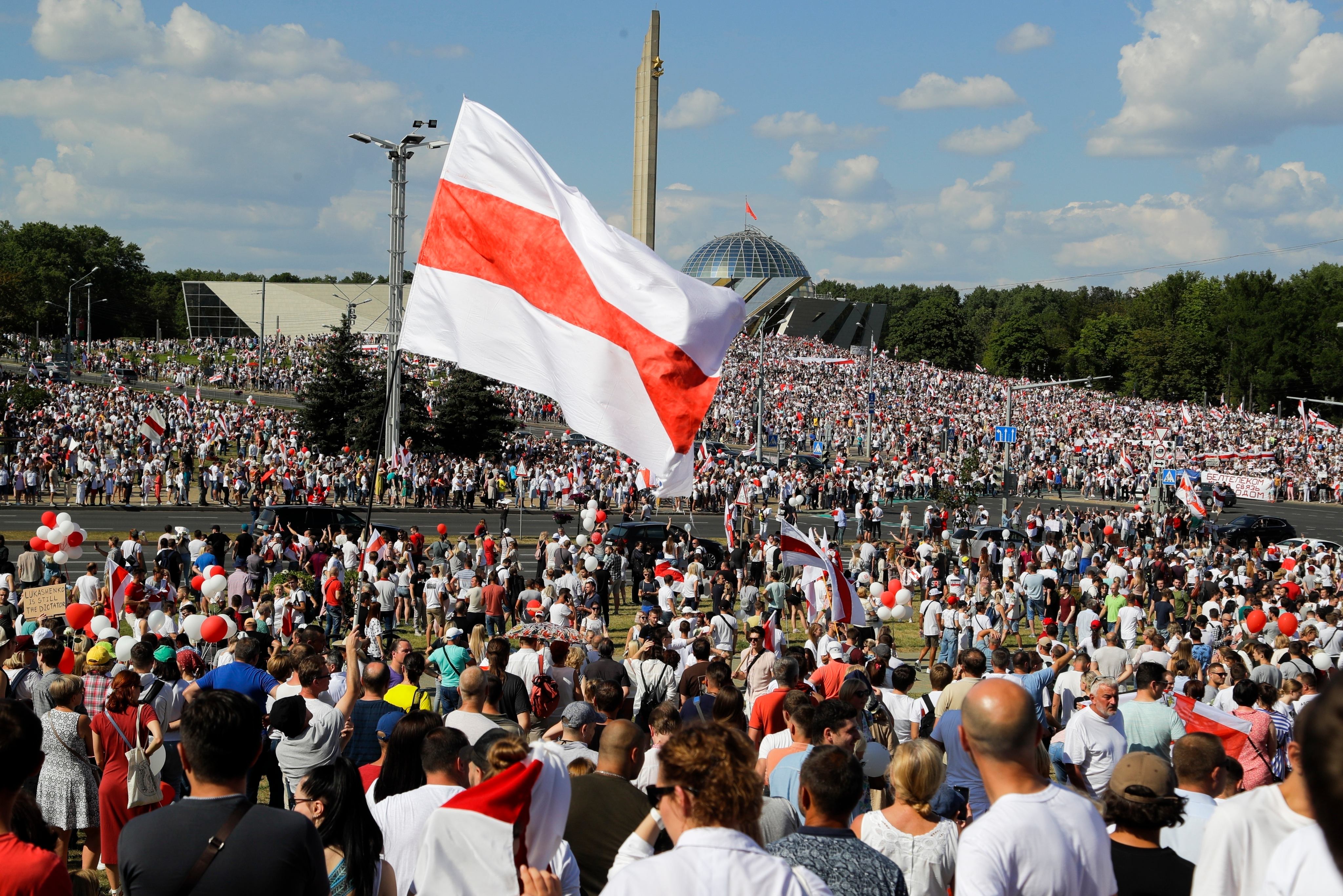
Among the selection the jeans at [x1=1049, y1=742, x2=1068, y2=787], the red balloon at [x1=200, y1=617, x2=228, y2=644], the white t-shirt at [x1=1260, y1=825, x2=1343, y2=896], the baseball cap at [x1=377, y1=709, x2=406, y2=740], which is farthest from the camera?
the red balloon at [x1=200, y1=617, x2=228, y2=644]

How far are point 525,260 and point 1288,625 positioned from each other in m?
11.7

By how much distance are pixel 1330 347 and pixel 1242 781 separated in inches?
4196

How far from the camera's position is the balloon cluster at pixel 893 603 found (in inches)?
714

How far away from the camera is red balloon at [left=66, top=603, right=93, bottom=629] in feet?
44.4

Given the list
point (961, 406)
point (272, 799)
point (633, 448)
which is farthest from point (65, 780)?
point (961, 406)

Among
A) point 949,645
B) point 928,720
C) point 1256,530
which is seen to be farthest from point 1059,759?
point 1256,530

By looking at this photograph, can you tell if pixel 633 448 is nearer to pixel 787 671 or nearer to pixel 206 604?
pixel 787 671

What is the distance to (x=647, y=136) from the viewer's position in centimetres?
8644

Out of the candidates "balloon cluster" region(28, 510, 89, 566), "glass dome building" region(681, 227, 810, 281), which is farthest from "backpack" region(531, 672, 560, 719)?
"glass dome building" region(681, 227, 810, 281)

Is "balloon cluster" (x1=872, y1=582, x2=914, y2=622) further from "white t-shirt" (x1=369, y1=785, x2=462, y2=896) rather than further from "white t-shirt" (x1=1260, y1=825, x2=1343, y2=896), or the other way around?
"white t-shirt" (x1=1260, y1=825, x2=1343, y2=896)

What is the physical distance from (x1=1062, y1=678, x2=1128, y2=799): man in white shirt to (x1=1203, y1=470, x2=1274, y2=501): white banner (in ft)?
173

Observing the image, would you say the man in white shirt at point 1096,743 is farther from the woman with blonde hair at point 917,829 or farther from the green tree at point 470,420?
the green tree at point 470,420

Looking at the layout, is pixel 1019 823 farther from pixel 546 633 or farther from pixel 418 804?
pixel 546 633

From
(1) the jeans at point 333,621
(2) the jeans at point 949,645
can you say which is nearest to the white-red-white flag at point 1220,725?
(2) the jeans at point 949,645
